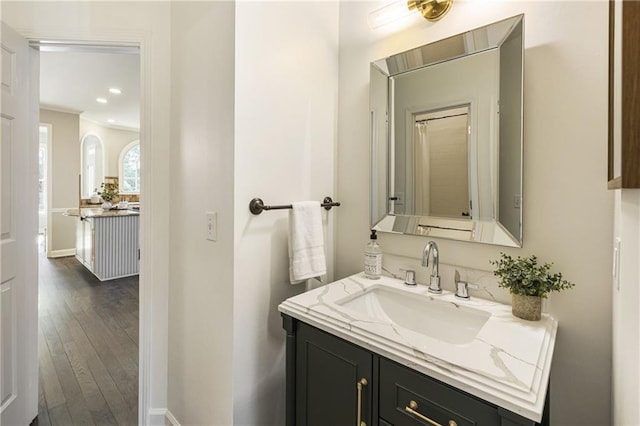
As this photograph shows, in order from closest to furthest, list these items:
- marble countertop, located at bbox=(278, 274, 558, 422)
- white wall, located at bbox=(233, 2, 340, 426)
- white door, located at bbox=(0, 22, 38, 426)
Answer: marble countertop, located at bbox=(278, 274, 558, 422), white wall, located at bbox=(233, 2, 340, 426), white door, located at bbox=(0, 22, 38, 426)

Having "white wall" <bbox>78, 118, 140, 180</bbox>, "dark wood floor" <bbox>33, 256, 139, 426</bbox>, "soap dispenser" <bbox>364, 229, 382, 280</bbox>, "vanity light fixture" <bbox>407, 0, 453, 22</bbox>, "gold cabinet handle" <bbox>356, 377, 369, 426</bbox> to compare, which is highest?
"white wall" <bbox>78, 118, 140, 180</bbox>

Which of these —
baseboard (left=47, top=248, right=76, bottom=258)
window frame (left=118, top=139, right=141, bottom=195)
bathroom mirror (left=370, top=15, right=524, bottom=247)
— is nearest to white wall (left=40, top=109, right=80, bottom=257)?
baseboard (left=47, top=248, right=76, bottom=258)

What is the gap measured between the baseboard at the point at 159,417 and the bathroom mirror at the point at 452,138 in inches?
59.8

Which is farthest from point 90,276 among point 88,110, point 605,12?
point 605,12

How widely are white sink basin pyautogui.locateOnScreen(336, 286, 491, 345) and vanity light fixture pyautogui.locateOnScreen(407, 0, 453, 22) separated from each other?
1.18 meters

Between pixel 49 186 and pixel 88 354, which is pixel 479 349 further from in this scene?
pixel 49 186

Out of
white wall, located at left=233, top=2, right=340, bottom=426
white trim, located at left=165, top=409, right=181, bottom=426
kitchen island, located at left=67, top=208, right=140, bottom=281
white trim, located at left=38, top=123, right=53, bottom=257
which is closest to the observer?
white wall, located at left=233, top=2, right=340, bottom=426

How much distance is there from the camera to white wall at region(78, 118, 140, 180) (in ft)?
23.6

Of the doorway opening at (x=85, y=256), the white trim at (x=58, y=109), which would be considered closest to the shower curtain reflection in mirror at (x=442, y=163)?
the doorway opening at (x=85, y=256)

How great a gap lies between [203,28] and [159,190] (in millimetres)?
827

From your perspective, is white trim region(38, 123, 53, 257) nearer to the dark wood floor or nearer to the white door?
the dark wood floor

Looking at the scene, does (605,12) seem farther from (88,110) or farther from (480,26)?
(88,110)

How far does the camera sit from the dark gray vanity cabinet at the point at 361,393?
29.8 inches

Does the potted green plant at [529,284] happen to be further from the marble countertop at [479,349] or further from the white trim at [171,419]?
the white trim at [171,419]
